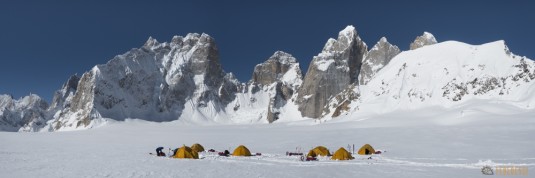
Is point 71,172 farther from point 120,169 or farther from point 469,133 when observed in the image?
point 469,133

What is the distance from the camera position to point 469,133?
54125 mm

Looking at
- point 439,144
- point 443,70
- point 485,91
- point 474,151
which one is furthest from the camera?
point 443,70

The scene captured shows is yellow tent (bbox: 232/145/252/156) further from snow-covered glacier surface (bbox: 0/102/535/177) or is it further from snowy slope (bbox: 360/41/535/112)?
snowy slope (bbox: 360/41/535/112)

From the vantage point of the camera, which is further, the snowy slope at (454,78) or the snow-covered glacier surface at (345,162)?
the snowy slope at (454,78)

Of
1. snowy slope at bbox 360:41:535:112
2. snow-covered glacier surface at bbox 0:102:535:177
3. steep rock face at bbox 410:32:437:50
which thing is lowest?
snow-covered glacier surface at bbox 0:102:535:177

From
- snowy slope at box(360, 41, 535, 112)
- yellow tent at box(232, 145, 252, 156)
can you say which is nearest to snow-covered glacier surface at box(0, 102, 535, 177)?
yellow tent at box(232, 145, 252, 156)

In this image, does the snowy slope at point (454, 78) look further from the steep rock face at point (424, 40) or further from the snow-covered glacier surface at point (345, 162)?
the steep rock face at point (424, 40)

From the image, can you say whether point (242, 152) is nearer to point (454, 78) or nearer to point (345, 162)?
point (345, 162)

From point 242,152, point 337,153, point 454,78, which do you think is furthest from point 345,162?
point 454,78

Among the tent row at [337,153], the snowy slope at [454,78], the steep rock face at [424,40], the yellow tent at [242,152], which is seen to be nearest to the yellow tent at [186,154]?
the yellow tent at [242,152]

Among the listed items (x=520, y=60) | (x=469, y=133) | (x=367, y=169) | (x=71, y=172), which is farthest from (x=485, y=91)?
(x=71, y=172)

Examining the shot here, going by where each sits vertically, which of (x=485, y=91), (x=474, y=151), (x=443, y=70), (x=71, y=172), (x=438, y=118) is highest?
(x=443, y=70)

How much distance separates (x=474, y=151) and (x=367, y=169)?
596 inches

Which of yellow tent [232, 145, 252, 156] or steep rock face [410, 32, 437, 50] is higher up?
steep rock face [410, 32, 437, 50]
